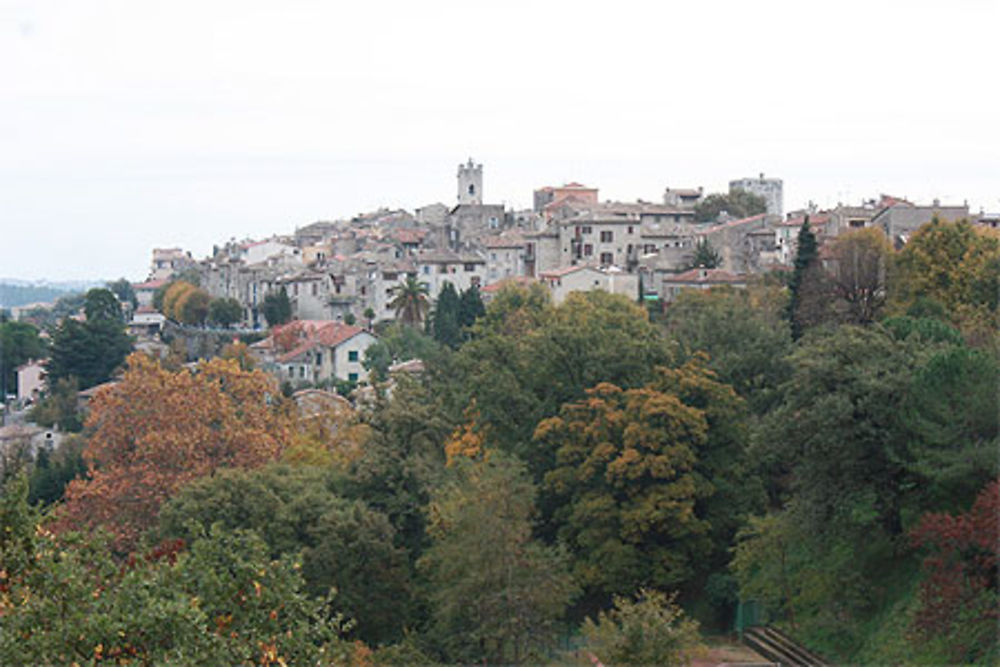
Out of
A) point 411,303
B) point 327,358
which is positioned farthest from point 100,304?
point 411,303

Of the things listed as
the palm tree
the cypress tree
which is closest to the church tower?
the palm tree

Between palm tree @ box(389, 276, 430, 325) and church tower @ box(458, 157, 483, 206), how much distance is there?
33.5 meters

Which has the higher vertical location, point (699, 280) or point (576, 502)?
point (699, 280)

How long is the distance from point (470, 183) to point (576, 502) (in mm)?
75540

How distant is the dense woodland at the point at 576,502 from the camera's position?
48.8ft

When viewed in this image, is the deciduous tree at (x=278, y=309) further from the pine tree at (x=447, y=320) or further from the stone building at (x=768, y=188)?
the stone building at (x=768, y=188)

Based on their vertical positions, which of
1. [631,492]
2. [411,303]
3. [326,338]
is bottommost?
[631,492]

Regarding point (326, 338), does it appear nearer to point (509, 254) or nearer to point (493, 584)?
point (509, 254)

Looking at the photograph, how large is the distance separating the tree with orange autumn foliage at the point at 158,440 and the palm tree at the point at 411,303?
2997 centimetres

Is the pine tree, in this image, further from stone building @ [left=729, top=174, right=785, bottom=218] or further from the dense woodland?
stone building @ [left=729, top=174, right=785, bottom=218]

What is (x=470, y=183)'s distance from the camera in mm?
102312

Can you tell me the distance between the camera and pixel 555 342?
32.6 m

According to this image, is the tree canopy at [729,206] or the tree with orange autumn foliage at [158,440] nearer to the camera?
the tree with orange autumn foliage at [158,440]

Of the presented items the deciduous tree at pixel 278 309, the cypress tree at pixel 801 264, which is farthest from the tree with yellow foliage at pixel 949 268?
the deciduous tree at pixel 278 309
